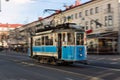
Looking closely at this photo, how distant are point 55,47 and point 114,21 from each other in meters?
34.3

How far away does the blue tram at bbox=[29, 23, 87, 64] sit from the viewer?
981 inches

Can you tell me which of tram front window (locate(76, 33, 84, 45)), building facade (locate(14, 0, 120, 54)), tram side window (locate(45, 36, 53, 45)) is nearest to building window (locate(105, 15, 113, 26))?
building facade (locate(14, 0, 120, 54))

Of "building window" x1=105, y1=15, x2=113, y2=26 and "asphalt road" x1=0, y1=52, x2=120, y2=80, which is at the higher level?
"building window" x1=105, y1=15, x2=113, y2=26

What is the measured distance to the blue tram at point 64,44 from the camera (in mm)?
24922

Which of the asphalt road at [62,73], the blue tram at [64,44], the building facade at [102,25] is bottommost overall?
the asphalt road at [62,73]

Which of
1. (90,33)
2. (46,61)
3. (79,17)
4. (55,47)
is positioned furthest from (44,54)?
(79,17)

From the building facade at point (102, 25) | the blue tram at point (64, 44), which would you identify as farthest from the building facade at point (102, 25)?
the blue tram at point (64, 44)

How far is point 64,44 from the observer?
25.6 meters

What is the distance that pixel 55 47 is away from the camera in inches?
1048

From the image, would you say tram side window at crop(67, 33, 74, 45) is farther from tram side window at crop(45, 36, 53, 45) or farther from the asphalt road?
tram side window at crop(45, 36, 53, 45)

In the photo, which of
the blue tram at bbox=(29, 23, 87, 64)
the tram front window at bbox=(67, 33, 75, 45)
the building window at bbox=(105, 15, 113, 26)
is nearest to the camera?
the blue tram at bbox=(29, 23, 87, 64)

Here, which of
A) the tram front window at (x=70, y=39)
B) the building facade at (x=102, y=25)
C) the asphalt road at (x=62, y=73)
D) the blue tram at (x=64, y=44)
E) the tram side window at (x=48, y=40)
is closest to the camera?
the asphalt road at (x=62, y=73)

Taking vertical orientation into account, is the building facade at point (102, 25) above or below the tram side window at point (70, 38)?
above

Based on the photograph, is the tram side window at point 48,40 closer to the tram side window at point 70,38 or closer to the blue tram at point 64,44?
the blue tram at point 64,44
